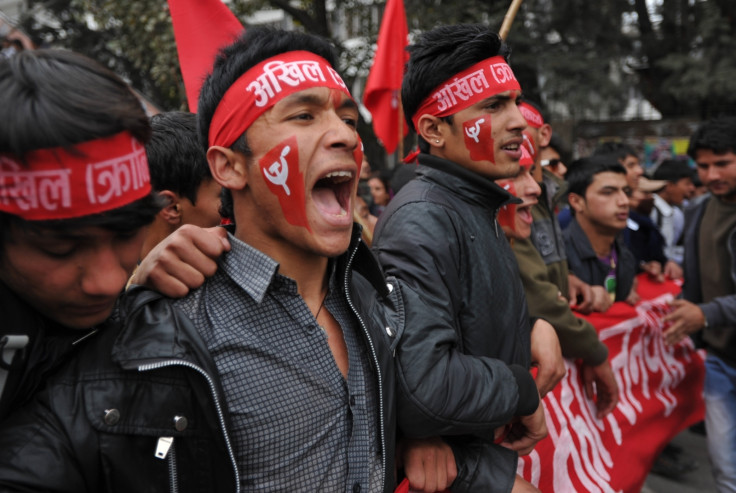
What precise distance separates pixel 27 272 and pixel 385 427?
0.92 metres

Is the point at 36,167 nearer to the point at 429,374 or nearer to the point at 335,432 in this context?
the point at 335,432

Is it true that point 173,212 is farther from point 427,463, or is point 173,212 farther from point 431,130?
point 427,463

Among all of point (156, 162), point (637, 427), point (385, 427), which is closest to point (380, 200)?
point (637, 427)

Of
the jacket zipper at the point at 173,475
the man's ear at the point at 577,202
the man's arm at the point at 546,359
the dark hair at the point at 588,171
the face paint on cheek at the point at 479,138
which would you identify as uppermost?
the face paint on cheek at the point at 479,138

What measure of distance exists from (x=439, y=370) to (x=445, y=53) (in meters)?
1.39

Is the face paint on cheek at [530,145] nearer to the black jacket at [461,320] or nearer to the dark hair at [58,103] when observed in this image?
the black jacket at [461,320]

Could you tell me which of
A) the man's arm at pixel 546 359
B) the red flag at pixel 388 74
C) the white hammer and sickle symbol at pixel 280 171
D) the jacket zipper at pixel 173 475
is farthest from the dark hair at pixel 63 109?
the red flag at pixel 388 74

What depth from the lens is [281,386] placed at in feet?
5.04

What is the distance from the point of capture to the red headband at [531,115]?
13.7 feet

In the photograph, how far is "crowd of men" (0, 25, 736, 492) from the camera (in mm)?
1264

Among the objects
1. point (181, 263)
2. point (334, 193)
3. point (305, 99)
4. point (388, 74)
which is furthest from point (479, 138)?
point (388, 74)

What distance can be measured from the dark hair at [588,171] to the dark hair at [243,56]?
3478mm

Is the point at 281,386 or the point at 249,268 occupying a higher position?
the point at 249,268

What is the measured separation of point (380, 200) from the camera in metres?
9.51
